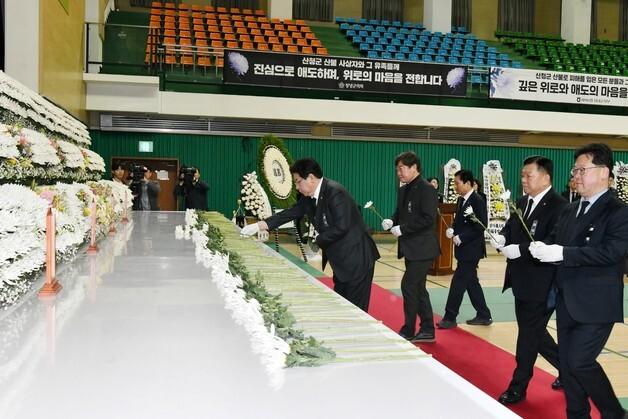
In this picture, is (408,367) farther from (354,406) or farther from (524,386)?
(524,386)

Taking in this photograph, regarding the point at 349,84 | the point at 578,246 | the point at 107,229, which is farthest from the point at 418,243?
the point at 349,84

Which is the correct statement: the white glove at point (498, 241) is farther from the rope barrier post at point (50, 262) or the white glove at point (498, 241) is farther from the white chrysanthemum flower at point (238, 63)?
the white chrysanthemum flower at point (238, 63)

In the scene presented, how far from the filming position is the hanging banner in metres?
12.8

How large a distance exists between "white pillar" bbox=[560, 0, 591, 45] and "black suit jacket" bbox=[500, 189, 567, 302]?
18806 millimetres

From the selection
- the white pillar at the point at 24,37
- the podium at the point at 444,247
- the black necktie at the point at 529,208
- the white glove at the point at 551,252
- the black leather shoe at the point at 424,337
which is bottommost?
the black leather shoe at the point at 424,337

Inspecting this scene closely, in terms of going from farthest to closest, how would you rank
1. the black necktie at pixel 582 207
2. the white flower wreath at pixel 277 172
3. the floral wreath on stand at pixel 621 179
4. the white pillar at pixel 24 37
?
the floral wreath on stand at pixel 621 179 → the white flower wreath at pixel 277 172 → the white pillar at pixel 24 37 → the black necktie at pixel 582 207

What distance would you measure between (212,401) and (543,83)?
14.1 meters

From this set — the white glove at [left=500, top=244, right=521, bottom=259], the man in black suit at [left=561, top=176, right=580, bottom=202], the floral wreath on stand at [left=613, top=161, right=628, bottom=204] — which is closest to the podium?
the man in black suit at [left=561, top=176, right=580, bottom=202]

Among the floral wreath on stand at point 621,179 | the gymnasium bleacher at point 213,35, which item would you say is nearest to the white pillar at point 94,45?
the gymnasium bleacher at point 213,35

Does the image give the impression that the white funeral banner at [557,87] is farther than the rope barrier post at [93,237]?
Yes

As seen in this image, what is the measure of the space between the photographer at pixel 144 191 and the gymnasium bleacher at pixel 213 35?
8.10 feet

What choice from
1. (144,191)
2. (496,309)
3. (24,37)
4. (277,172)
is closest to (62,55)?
(24,37)

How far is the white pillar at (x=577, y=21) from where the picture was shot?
20344 mm

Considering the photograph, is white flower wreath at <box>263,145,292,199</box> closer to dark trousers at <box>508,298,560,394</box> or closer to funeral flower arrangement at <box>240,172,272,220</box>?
funeral flower arrangement at <box>240,172,272,220</box>
